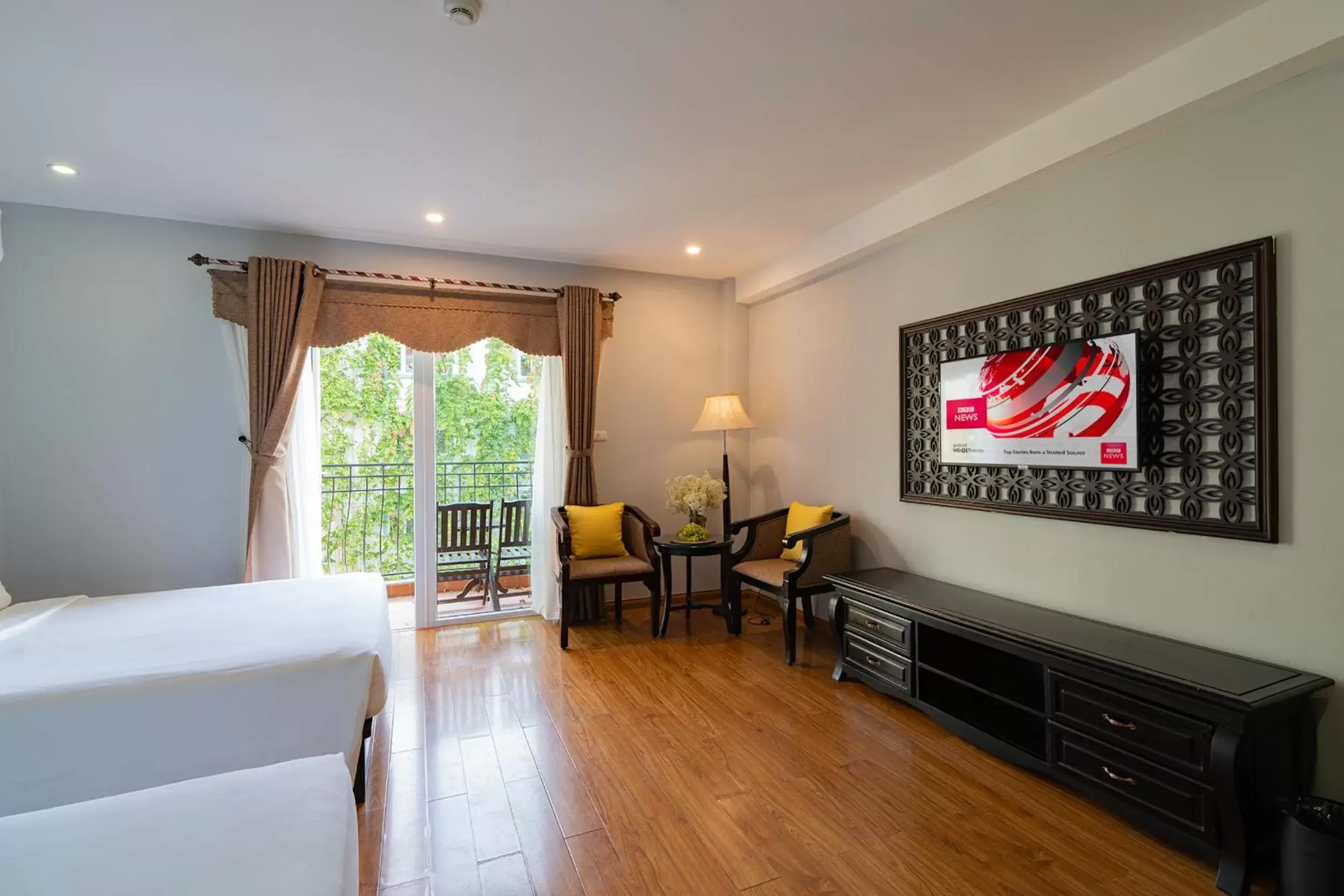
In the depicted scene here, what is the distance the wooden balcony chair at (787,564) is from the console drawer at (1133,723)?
1.57m

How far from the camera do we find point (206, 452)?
3906 mm

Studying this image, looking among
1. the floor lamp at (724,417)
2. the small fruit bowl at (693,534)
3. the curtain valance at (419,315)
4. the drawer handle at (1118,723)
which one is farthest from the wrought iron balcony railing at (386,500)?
the drawer handle at (1118,723)

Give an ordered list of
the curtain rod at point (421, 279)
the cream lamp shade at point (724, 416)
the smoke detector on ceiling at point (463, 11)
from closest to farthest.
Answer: the smoke detector on ceiling at point (463, 11)
the curtain rod at point (421, 279)
the cream lamp shade at point (724, 416)

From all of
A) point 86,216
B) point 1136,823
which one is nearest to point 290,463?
point 86,216

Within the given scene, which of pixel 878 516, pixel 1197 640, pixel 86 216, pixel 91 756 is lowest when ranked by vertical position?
pixel 91 756

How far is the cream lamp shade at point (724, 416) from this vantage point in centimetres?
475

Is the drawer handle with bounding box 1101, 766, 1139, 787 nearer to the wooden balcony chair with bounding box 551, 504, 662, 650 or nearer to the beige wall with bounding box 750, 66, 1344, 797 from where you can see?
the beige wall with bounding box 750, 66, 1344, 797

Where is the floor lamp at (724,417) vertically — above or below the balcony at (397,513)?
above

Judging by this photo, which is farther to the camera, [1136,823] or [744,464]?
[744,464]

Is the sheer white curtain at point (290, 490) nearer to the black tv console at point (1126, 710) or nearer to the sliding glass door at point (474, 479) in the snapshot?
the sliding glass door at point (474, 479)

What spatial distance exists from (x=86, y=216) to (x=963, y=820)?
551 cm

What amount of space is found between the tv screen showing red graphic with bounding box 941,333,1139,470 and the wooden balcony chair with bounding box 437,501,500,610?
10.6 ft

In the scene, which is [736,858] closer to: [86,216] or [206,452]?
[206,452]

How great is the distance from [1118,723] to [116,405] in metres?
5.34
